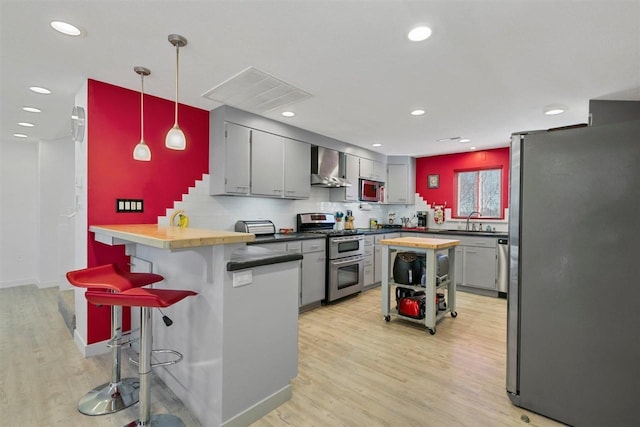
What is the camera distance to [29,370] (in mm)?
2398

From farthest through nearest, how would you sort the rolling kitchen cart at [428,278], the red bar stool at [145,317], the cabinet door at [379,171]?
the cabinet door at [379,171]
the rolling kitchen cart at [428,278]
the red bar stool at [145,317]

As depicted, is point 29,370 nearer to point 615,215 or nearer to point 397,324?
point 397,324

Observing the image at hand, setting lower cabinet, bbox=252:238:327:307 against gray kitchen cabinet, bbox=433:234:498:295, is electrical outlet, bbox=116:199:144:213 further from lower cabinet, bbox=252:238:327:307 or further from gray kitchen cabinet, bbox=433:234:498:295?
gray kitchen cabinet, bbox=433:234:498:295

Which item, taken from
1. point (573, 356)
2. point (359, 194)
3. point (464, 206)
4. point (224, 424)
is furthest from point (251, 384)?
point (464, 206)

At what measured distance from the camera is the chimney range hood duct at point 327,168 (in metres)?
4.47

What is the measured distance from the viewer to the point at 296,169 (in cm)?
416

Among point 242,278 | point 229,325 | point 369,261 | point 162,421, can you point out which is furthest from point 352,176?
point 162,421

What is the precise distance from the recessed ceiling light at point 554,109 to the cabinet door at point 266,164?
117 inches

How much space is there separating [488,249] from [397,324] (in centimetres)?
225

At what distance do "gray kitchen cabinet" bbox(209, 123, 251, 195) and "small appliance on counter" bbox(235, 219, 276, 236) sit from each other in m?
0.43

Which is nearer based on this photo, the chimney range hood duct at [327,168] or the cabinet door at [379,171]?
the chimney range hood duct at [327,168]

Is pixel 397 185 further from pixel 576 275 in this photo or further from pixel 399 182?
pixel 576 275

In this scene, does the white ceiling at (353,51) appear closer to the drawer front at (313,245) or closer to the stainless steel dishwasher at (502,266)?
the drawer front at (313,245)

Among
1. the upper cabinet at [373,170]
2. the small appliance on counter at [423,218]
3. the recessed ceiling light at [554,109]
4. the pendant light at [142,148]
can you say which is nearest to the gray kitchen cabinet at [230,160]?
the pendant light at [142,148]
